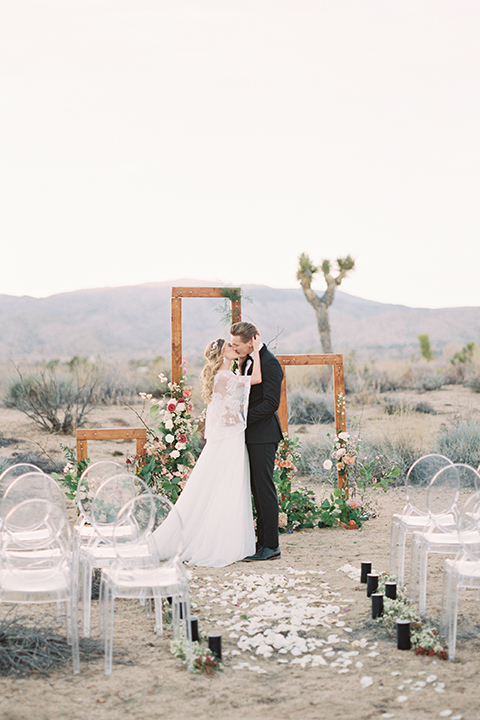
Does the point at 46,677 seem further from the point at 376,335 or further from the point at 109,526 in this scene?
the point at 376,335

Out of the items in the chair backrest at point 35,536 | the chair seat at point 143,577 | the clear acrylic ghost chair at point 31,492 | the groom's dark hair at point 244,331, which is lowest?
the chair seat at point 143,577

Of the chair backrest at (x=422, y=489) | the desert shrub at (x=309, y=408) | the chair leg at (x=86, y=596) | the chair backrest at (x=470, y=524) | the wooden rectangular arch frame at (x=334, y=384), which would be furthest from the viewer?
the desert shrub at (x=309, y=408)

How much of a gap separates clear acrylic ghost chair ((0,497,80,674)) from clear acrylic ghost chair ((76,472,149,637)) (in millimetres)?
168

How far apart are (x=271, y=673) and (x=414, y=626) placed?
0.95m

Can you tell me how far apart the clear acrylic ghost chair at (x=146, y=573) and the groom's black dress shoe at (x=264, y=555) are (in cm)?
164

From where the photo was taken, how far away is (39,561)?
3.50 metres

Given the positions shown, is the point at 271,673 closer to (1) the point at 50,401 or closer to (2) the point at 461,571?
(2) the point at 461,571

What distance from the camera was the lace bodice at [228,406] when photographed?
17.5ft

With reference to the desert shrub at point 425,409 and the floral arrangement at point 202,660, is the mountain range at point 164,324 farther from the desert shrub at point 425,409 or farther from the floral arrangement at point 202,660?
the floral arrangement at point 202,660

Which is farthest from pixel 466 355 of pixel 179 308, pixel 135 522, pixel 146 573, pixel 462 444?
pixel 146 573

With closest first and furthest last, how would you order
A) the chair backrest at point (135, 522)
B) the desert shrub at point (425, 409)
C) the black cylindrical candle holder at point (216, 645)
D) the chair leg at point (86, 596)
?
the black cylindrical candle holder at point (216, 645) < the chair backrest at point (135, 522) < the chair leg at point (86, 596) < the desert shrub at point (425, 409)

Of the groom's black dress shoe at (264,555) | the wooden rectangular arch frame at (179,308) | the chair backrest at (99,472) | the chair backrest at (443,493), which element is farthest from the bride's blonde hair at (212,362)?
A: the chair backrest at (443,493)

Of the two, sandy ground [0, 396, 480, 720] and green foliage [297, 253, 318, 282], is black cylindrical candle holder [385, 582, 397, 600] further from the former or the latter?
green foliage [297, 253, 318, 282]

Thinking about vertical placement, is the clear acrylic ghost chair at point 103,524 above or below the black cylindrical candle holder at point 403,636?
above
